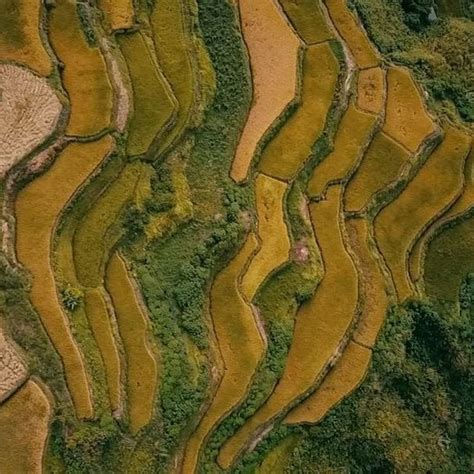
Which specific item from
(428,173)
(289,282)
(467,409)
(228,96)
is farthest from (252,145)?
(467,409)

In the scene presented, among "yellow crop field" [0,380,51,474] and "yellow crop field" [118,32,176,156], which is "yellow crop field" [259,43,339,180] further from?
"yellow crop field" [0,380,51,474]

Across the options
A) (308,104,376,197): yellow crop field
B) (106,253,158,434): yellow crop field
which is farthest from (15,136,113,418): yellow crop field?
(308,104,376,197): yellow crop field

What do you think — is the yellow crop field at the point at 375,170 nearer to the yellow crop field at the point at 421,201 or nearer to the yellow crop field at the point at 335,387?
the yellow crop field at the point at 421,201

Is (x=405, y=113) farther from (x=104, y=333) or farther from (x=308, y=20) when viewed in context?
(x=104, y=333)

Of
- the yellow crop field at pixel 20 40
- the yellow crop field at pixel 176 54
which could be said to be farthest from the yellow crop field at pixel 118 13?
the yellow crop field at pixel 20 40

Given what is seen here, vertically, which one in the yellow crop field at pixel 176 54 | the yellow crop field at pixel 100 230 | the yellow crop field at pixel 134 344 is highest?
the yellow crop field at pixel 176 54

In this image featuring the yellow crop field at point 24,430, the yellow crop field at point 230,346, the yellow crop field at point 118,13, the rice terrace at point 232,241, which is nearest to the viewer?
the yellow crop field at point 24,430

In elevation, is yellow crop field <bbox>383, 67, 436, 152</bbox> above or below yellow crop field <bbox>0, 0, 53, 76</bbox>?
above
